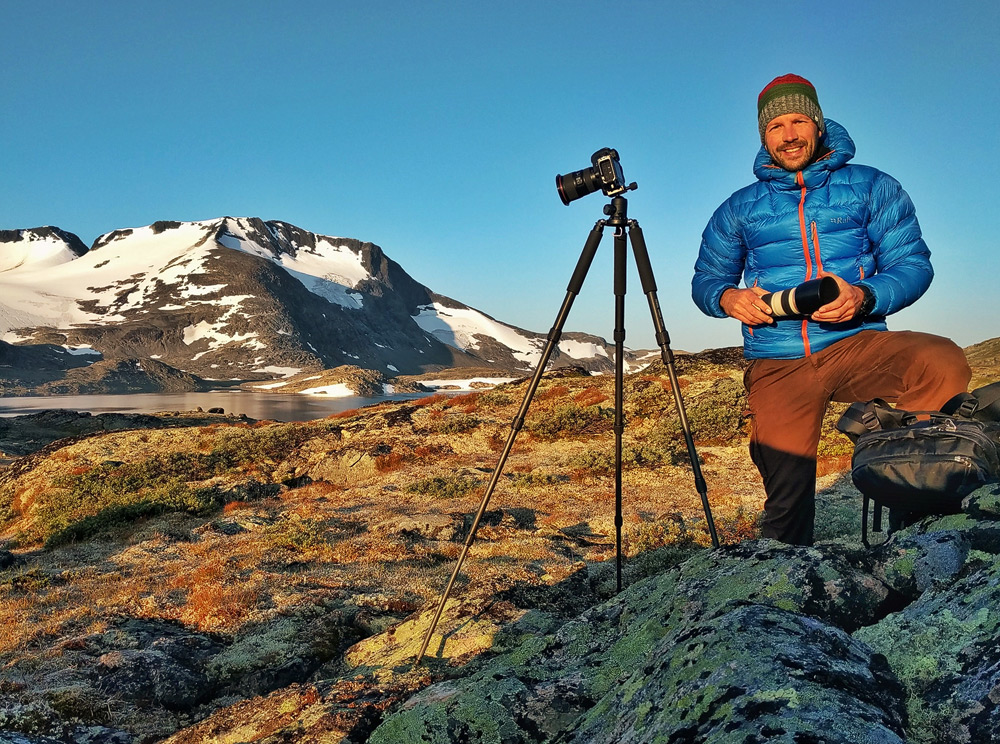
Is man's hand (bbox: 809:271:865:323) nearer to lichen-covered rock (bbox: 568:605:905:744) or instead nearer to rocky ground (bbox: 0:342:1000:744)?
rocky ground (bbox: 0:342:1000:744)

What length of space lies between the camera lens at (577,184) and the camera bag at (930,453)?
2.46 m

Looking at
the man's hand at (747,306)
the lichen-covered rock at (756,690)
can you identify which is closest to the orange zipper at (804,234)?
the man's hand at (747,306)

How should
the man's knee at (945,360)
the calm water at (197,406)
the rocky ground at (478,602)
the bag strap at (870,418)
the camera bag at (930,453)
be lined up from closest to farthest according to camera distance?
the rocky ground at (478,602) → the camera bag at (930,453) → the bag strap at (870,418) → the man's knee at (945,360) → the calm water at (197,406)

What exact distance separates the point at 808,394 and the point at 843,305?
68 cm

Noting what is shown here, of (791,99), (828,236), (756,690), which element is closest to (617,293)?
(828,236)

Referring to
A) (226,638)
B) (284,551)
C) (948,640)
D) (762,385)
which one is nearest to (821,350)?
(762,385)

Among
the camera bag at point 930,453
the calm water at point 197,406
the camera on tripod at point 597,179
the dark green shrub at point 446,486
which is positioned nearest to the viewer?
the camera bag at point 930,453

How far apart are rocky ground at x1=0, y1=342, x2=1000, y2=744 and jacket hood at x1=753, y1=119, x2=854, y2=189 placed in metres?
2.19

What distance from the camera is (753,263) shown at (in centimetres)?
421

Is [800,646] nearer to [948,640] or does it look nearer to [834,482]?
[948,640]

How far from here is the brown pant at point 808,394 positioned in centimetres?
353

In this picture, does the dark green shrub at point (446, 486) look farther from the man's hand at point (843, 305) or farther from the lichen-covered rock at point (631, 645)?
the man's hand at point (843, 305)

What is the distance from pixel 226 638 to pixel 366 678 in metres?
2.97

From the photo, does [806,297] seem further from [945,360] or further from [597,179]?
[597,179]
